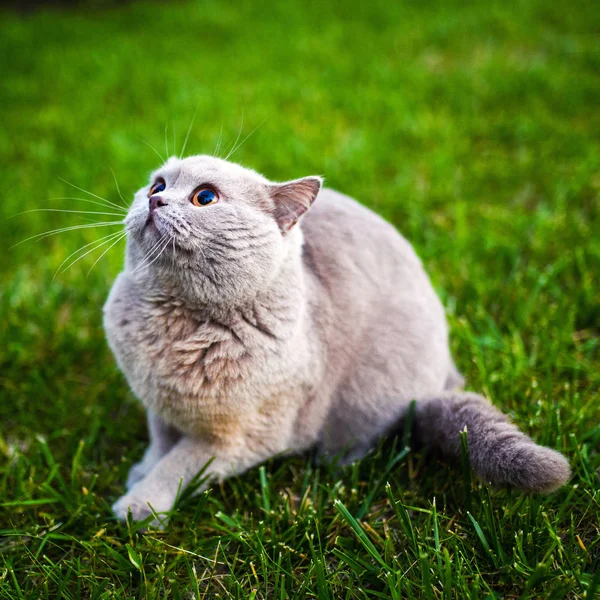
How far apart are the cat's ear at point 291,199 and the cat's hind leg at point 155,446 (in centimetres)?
64

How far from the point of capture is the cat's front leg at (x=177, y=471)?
1394 millimetres

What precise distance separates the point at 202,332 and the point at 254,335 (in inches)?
5.0

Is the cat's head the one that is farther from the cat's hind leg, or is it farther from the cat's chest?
the cat's hind leg

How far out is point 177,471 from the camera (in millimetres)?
1433

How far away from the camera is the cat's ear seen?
1.33 metres

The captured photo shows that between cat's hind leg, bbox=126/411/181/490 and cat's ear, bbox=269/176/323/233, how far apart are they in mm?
640

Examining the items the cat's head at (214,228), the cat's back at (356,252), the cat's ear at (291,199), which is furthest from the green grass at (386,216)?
the cat's ear at (291,199)

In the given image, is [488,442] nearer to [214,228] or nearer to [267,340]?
[267,340]

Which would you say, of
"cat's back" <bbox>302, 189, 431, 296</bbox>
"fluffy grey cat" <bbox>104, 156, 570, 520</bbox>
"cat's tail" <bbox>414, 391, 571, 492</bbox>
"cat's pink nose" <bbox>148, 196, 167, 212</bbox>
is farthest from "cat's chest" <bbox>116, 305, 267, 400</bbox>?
"cat's tail" <bbox>414, 391, 571, 492</bbox>

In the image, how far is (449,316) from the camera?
2.05m

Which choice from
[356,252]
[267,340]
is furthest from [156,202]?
[356,252]

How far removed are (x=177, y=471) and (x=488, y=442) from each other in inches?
30.5

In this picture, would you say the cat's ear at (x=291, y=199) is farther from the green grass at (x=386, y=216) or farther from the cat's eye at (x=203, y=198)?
the green grass at (x=386, y=216)

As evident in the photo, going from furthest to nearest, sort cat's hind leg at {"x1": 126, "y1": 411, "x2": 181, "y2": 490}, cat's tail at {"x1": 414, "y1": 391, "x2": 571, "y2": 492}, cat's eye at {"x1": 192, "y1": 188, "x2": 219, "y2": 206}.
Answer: cat's hind leg at {"x1": 126, "y1": 411, "x2": 181, "y2": 490} < cat's eye at {"x1": 192, "y1": 188, "x2": 219, "y2": 206} < cat's tail at {"x1": 414, "y1": 391, "x2": 571, "y2": 492}
